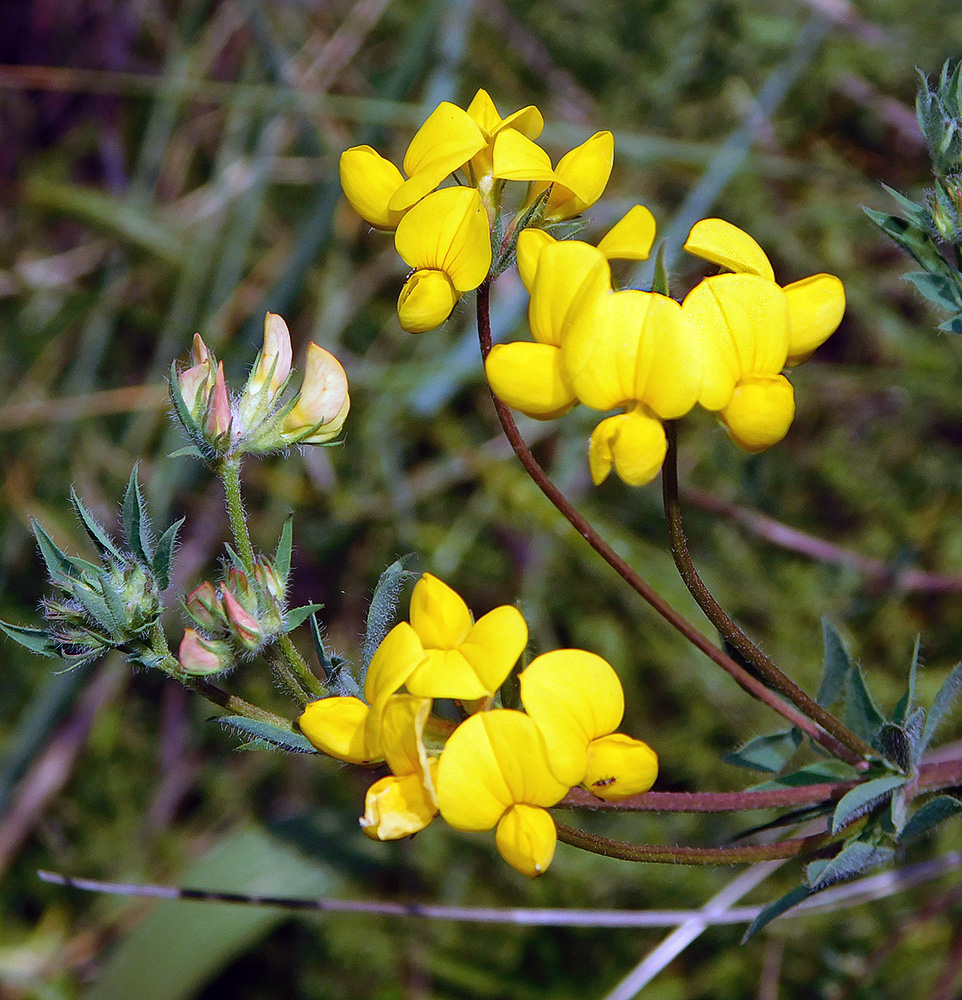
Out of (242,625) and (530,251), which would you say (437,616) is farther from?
(530,251)

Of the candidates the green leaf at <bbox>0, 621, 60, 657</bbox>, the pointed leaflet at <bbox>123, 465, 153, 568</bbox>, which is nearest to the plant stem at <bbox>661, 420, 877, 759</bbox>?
the pointed leaflet at <bbox>123, 465, 153, 568</bbox>

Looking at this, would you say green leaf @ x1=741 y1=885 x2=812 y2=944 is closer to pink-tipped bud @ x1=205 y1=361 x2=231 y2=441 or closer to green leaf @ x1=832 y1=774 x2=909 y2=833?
green leaf @ x1=832 y1=774 x2=909 y2=833

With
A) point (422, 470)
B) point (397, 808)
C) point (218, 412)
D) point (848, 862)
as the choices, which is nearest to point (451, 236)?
point (218, 412)

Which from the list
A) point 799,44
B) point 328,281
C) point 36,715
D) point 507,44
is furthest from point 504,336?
point 36,715

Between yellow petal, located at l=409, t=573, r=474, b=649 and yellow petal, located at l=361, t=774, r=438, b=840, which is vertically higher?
yellow petal, located at l=409, t=573, r=474, b=649

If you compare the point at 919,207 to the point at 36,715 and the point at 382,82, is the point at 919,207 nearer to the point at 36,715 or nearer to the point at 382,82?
the point at 382,82

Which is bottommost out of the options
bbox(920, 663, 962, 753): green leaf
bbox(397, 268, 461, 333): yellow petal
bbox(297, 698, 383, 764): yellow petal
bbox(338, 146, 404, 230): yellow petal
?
bbox(297, 698, 383, 764): yellow petal
